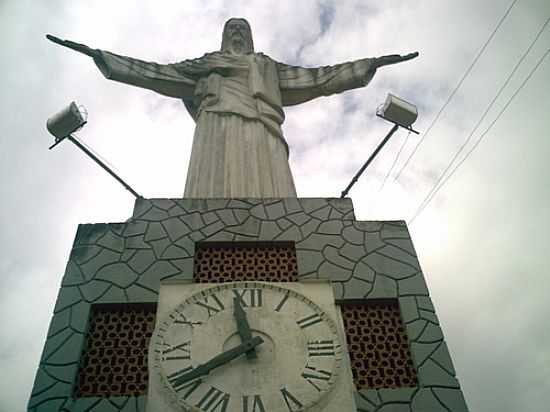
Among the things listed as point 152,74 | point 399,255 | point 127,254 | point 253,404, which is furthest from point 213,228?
point 152,74

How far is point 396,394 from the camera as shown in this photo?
170 inches

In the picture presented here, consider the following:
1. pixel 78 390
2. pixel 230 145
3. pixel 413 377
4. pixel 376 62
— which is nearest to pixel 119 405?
pixel 78 390

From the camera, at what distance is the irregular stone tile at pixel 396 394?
428 cm

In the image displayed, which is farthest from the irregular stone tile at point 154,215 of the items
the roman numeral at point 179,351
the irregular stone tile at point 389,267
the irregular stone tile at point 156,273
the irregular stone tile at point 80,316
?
the irregular stone tile at point 389,267

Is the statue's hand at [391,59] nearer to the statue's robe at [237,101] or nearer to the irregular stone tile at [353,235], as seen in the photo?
the statue's robe at [237,101]

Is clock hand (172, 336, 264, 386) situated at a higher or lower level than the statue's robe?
lower

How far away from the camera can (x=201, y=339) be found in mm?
4301

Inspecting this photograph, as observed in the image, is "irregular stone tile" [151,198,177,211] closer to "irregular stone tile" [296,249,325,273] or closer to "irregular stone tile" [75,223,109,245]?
"irregular stone tile" [75,223,109,245]

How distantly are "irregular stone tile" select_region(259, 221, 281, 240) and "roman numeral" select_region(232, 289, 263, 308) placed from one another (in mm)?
801

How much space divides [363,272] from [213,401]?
1885 millimetres

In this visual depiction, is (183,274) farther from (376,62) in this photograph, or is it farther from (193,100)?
(376,62)

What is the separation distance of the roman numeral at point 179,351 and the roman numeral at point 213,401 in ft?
1.10

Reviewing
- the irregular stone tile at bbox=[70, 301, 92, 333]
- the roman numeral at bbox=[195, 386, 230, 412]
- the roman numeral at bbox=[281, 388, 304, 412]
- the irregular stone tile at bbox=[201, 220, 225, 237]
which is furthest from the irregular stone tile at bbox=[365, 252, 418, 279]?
the irregular stone tile at bbox=[70, 301, 92, 333]

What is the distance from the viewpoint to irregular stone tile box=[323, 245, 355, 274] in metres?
5.17
